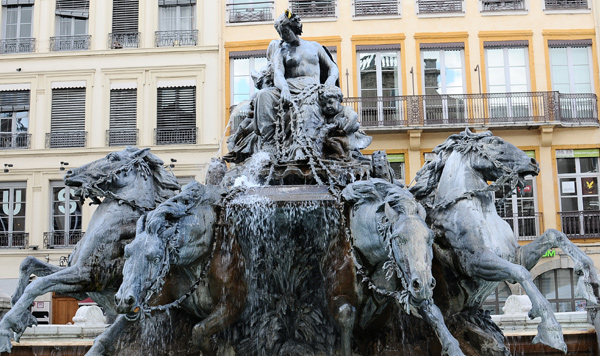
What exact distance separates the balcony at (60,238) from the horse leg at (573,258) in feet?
68.3

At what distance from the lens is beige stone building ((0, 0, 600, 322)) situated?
2514 centimetres

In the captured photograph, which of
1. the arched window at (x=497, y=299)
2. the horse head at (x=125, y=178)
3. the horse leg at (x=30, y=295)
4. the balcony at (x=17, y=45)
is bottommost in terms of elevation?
the arched window at (x=497, y=299)

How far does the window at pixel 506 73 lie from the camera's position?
25594 millimetres

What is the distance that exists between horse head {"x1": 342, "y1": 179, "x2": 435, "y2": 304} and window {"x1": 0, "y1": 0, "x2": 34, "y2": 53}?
24.6 meters

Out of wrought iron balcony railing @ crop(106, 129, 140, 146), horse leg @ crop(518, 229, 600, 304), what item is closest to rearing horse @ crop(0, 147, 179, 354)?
horse leg @ crop(518, 229, 600, 304)

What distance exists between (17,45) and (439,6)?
16.1 metres

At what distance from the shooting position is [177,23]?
90.8 feet

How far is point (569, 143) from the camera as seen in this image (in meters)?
25.1

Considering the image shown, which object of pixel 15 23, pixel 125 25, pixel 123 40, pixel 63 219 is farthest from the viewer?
pixel 15 23

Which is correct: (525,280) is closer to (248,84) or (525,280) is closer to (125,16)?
(248,84)

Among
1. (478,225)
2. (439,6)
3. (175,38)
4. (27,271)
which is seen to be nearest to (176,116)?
(175,38)

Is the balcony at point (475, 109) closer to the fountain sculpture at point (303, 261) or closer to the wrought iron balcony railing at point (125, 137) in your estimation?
the wrought iron balcony railing at point (125, 137)

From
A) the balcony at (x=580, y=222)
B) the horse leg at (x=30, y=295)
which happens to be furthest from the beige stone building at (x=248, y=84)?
the horse leg at (x=30, y=295)

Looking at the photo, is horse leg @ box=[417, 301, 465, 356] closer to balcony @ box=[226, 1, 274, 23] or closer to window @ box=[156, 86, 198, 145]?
window @ box=[156, 86, 198, 145]
